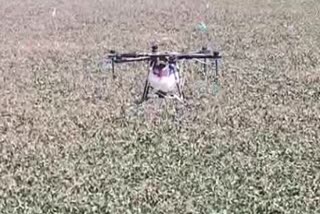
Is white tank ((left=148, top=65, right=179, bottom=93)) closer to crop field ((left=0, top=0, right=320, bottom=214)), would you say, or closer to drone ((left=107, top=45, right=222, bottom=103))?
drone ((left=107, top=45, right=222, bottom=103))

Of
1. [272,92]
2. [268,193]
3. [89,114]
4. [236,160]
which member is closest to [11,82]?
[89,114]

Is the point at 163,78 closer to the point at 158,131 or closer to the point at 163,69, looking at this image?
the point at 163,69

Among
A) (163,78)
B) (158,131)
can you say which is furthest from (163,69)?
(158,131)

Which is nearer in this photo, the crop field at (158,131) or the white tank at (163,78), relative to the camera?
the crop field at (158,131)

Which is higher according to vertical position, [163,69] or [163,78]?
[163,69]

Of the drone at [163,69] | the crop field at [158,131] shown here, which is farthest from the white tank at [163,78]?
the crop field at [158,131]

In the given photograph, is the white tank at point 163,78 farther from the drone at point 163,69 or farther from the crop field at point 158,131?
the crop field at point 158,131

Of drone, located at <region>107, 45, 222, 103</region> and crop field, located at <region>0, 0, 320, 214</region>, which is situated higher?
drone, located at <region>107, 45, 222, 103</region>

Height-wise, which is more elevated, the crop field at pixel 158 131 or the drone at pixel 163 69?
the drone at pixel 163 69

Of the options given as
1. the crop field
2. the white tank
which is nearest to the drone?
the white tank
